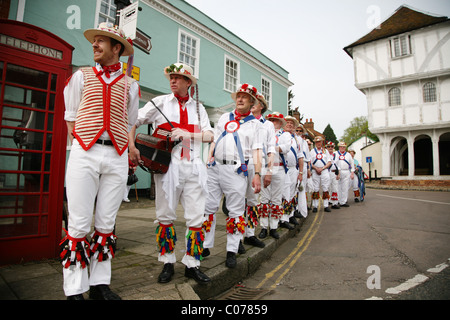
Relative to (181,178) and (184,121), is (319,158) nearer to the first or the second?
(184,121)

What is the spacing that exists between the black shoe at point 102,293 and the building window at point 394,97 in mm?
28579

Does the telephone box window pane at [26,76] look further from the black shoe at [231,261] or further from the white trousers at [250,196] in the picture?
the black shoe at [231,261]

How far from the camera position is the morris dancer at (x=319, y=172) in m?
8.88

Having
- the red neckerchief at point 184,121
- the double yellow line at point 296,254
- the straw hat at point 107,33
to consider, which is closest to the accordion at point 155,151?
the red neckerchief at point 184,121

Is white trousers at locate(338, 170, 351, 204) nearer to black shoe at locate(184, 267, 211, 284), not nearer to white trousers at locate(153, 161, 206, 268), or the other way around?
white trousers at locate(153, 161, 206, 268)

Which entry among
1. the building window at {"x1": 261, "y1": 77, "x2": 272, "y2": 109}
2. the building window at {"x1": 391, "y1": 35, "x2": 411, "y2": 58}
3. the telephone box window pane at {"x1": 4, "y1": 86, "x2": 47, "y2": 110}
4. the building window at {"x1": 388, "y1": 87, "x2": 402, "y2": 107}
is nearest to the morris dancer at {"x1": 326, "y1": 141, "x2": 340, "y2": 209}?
the telephone box window pane at {"x1": 4, "y1": 86, "x2": 47, "y2": 110}

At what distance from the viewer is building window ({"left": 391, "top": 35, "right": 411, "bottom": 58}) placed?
23.2 meters

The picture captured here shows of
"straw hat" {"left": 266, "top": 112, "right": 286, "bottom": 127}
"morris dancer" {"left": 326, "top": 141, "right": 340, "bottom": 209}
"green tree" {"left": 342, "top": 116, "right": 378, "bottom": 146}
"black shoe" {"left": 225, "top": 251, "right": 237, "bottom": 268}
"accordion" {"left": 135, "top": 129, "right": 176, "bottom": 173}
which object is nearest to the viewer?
"accordion" {"left": 135, "top": 129, "right": 176, "bottom": 173}

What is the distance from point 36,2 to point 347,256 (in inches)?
404

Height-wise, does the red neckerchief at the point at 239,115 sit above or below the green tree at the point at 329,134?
below

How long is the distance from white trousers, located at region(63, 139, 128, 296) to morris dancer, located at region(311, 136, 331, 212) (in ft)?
25.2

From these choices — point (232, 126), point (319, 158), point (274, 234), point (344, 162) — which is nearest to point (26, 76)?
point (232, 126)

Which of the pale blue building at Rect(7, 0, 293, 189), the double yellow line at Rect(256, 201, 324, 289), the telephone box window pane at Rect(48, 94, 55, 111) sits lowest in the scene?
the double yellow line at Rect(256, 201, 324, 289)

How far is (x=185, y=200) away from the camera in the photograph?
115 inches
